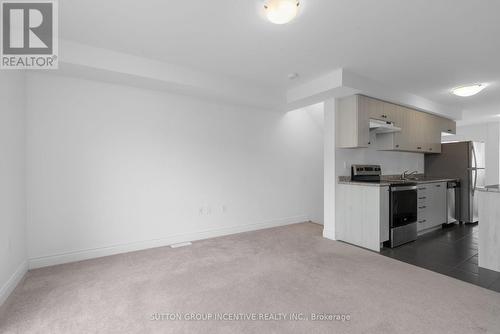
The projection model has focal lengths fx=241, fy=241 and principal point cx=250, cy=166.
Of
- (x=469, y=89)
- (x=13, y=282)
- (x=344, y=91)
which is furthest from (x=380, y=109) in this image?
(x=13, y=282)

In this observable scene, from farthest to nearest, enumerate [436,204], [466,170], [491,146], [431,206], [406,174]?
[491,146] → [406,174] → [466,170] → [436,204] → [431,206]

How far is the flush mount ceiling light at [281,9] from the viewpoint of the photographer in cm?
184

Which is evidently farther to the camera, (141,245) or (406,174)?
(406,174)

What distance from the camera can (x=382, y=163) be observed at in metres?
4.68

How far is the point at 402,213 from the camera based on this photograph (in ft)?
12.1

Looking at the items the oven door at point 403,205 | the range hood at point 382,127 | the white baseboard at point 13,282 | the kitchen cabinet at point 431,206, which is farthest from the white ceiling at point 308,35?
the white baseboard at point 13,282

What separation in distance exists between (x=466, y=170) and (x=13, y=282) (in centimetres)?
733

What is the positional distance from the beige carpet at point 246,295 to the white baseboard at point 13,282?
0.07 meters

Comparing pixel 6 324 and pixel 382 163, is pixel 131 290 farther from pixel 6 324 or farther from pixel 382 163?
pixel 382 163

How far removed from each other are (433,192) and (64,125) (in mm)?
5845

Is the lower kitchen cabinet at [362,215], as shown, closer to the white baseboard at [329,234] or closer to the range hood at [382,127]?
the white baseboard at [329,234]

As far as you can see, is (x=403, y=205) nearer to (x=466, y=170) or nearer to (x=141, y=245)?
(x=466, y=170)

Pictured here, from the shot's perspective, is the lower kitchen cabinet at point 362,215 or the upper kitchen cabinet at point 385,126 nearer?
the lower kitchen cabinet at point 362,215

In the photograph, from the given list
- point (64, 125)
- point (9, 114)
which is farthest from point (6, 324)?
point (64, 125)
